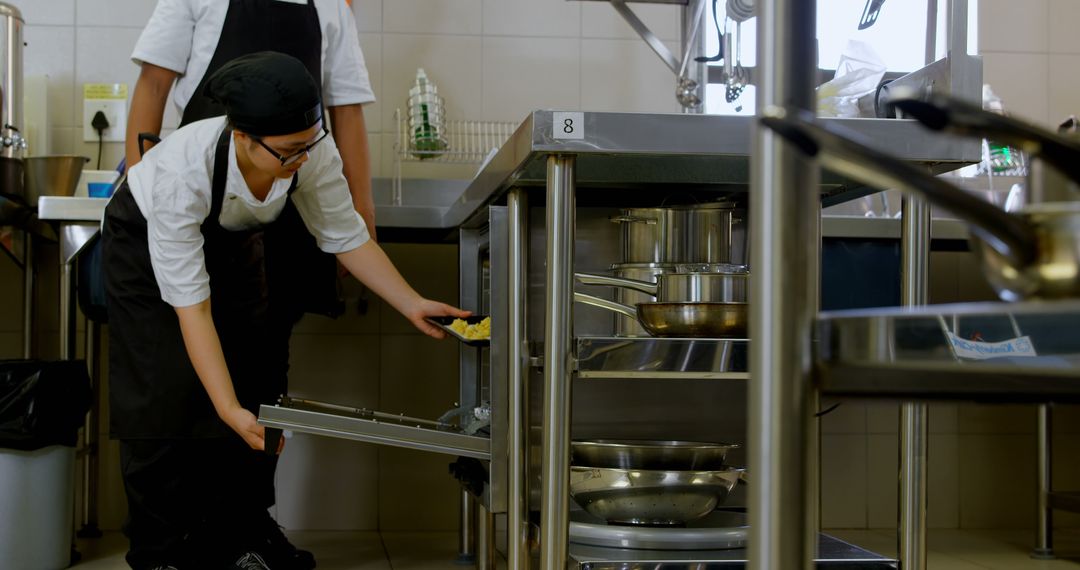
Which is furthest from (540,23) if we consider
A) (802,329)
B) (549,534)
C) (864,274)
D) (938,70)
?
(802,329)

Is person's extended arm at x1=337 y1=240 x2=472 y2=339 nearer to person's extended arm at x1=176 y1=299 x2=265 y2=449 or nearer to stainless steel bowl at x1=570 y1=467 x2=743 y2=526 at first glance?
person's extended arm at x1=176 y1=299 x2=265 y2=449

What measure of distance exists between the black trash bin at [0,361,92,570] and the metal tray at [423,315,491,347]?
0.83 meters

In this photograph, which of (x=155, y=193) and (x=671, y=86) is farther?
(x=671, y=86)

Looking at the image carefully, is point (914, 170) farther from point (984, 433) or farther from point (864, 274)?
point (984, 433)

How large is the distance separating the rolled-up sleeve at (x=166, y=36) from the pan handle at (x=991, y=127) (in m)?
2.19

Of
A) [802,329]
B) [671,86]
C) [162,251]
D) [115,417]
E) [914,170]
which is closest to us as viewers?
[914,170]

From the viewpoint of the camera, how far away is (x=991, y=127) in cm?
36

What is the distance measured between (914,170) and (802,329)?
119 millimetres

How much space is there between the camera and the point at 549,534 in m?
1.28

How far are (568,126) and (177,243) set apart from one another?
0.84 m

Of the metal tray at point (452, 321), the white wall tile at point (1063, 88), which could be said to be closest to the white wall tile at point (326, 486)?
the metal tray at point (452, 321)

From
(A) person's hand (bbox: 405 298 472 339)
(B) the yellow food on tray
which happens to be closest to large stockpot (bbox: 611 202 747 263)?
(B) the yellow food on tray

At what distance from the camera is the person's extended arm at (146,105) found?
232 centimetres

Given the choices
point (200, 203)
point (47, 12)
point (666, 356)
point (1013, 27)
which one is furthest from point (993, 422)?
point (47, 12)
